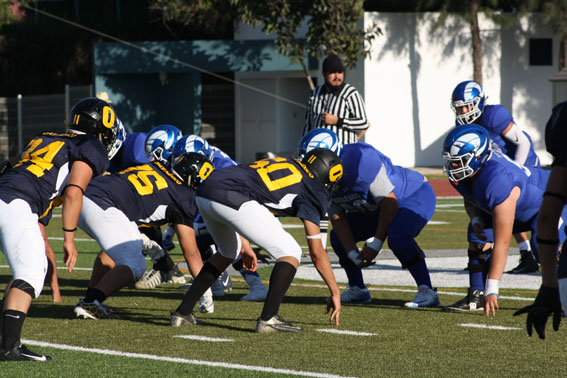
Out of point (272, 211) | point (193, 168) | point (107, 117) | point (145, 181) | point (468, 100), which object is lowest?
point (272, 211)

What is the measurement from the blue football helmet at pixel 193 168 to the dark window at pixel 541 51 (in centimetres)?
2293

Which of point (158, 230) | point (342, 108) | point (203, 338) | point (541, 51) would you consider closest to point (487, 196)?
point (203, 338)

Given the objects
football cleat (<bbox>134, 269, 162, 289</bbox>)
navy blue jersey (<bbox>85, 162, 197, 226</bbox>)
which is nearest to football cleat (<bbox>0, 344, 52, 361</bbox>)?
navy blue jersey (<bbox>85, 162, 197, 226</bbox>)

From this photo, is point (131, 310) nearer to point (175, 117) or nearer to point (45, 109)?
point (45, 109)

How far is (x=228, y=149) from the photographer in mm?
30047

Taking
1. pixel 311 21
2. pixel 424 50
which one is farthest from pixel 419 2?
pixel 311 21

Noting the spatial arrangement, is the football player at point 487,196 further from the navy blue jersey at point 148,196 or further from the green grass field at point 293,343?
the navy blue jersey at point 148,196

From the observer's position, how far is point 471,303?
24.0ft

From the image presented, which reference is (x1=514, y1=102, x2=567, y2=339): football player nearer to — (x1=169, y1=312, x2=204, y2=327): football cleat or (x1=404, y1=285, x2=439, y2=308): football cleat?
(x1=169, y1=312, x2=204, y2=327): football cleat

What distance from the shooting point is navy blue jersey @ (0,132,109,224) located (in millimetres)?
5750

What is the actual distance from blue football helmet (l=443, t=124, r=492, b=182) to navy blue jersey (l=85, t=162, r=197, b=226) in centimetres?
189


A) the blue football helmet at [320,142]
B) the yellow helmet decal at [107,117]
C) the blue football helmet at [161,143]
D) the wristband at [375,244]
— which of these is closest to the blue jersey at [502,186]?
the wristband at [375,244]

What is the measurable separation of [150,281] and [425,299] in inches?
105

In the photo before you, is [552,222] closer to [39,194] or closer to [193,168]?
[39,194]
